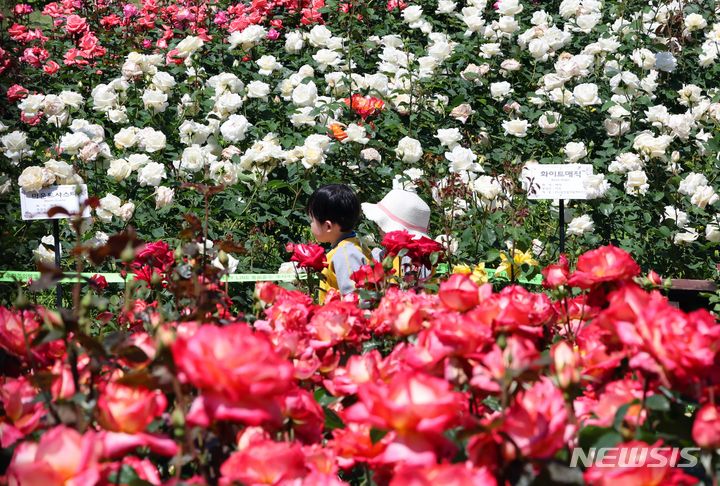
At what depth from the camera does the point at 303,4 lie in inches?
206

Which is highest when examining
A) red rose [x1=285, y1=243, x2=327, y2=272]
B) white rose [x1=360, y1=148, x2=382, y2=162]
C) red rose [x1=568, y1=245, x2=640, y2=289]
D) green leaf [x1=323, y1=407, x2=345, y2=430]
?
red rose [x1=568, y1=245, x2=640, y2=289]

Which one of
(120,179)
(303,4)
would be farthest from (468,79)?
(120,179)

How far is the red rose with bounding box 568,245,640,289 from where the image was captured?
1.14 meters

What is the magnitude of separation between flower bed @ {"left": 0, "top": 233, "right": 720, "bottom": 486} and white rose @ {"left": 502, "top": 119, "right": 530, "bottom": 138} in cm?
295

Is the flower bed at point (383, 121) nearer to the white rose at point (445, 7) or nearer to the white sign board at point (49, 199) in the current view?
the white rose at point (445, 7)

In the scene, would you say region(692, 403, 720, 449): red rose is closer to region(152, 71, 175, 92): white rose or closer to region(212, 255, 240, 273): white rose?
region(212, 255, 240, 273): white rose

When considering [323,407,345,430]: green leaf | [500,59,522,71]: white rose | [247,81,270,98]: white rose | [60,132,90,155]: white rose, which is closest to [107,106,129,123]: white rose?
[60,132,90,155]: white rose

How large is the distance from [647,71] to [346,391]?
4085mm

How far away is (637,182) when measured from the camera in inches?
147

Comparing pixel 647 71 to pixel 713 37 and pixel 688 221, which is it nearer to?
pixel 713 37

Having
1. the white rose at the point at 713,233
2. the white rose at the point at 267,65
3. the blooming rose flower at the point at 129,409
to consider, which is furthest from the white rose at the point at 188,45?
the blooming rose flower at the point at 129,409

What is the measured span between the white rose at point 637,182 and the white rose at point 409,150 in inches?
36.2

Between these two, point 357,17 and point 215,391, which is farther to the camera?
point 357,17

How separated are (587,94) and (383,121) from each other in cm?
95
